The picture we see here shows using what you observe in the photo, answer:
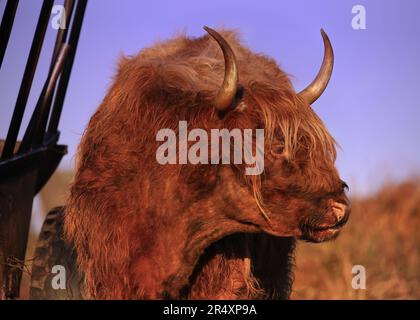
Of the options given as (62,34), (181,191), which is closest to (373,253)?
Answer: (62,34)

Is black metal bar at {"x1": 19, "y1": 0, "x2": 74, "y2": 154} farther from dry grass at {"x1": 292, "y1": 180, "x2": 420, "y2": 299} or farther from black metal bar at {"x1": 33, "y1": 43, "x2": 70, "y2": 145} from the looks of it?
dry grass at {"x1": 292, "y1": 180, "x2": 420, "y2": 299}

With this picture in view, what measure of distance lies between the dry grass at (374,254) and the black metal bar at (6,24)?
14.5 ft

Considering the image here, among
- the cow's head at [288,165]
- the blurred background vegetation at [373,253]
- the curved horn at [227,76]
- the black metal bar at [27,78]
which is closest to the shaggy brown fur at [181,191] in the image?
the cow's head at [288,165]

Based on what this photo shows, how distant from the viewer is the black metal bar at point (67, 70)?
6.09m

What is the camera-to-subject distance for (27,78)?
5180mm

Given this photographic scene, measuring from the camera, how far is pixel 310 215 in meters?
4.29

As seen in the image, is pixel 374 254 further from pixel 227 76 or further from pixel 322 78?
pixel 227 76

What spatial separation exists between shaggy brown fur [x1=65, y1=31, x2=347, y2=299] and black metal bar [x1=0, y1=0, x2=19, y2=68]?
74 centimetres

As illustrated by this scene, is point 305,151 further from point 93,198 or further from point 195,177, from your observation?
point 93,198

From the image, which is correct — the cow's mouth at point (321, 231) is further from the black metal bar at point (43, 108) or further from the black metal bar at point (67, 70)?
the black metal bar at point (67, 70)

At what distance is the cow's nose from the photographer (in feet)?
14.1

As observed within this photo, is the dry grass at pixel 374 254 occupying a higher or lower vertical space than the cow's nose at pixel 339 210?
higher

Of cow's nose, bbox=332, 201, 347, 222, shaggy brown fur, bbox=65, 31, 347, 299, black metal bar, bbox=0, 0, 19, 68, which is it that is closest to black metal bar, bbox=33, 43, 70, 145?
black metal bar, bbox=0, 0, 19, 68

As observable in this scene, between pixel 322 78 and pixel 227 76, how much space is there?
772mm
